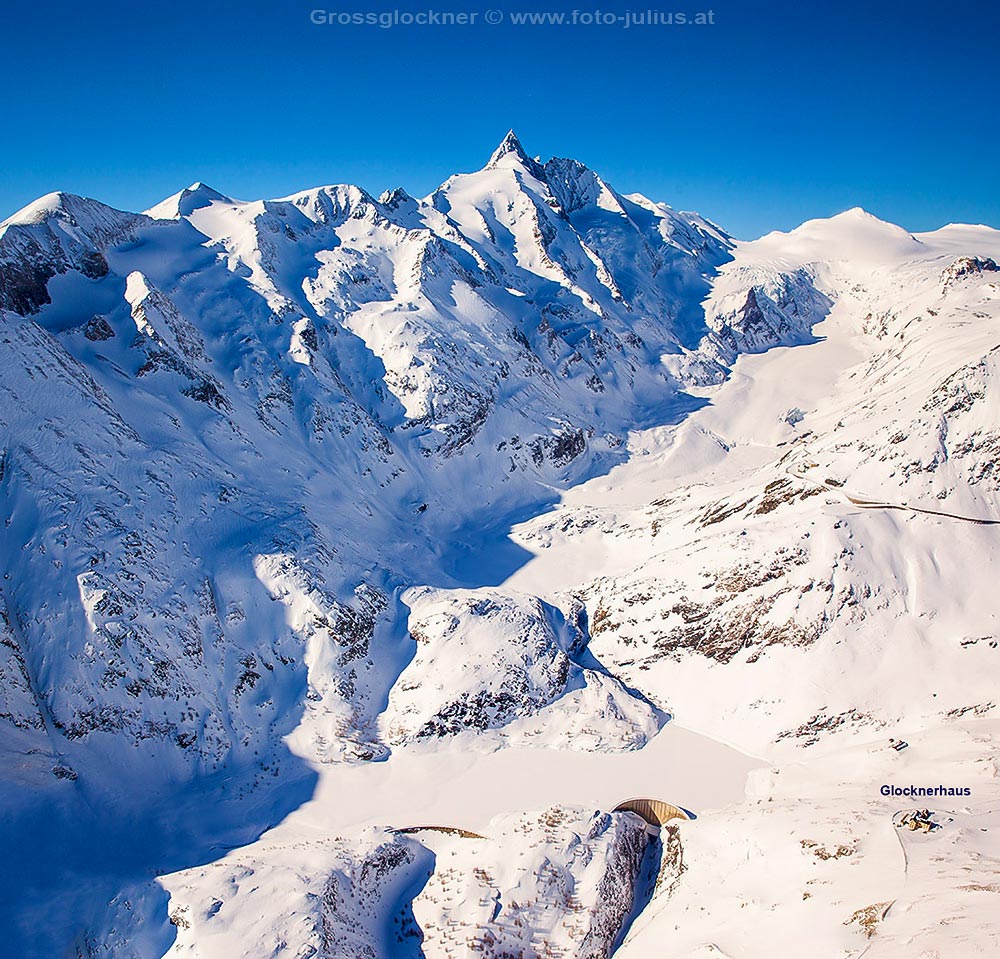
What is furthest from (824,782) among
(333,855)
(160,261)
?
(160,261)

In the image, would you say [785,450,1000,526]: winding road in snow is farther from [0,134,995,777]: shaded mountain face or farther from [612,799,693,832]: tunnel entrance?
[612,799,693,832]: tunnel entrance

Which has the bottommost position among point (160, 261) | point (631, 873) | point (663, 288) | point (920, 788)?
point (631, 873)

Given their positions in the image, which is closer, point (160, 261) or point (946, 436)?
point (946, 436)

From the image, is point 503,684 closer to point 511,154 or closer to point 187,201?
point 187,201

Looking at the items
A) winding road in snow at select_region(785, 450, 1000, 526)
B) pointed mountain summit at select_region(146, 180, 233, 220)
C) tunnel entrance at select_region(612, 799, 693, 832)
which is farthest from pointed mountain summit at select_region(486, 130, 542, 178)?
tunnel entrance at select_region(612, 799, 693, 832)

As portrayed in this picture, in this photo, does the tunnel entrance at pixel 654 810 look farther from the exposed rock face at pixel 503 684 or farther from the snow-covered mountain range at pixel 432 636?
the exposed rock face at pixel 503 684

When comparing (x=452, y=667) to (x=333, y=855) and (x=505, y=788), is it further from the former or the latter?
(x=333, y=855)

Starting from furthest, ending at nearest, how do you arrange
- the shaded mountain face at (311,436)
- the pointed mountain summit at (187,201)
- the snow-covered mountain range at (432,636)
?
1. the pointed mountain summit at (187,201)
2. the shaded mountain face at (311,436)
3. the snow-covered mountain range at (432,636)

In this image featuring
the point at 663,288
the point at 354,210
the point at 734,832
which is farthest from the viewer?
the point at 663,288

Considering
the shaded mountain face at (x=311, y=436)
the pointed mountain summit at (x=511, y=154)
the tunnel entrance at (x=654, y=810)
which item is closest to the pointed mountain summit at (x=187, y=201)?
the shaded mountain face at (x=311, y=436)
